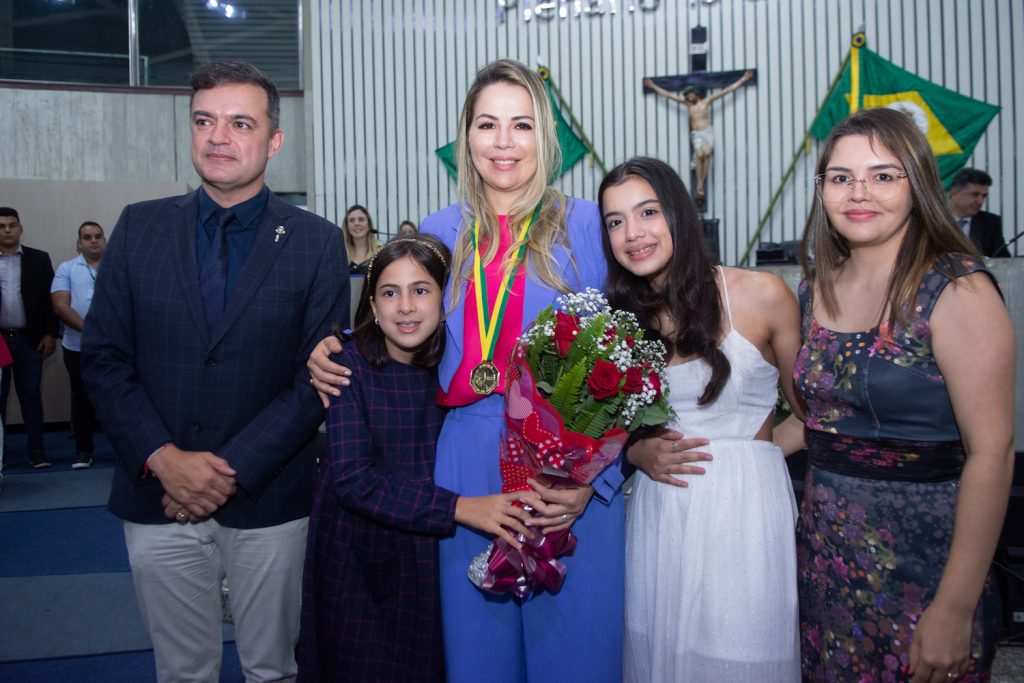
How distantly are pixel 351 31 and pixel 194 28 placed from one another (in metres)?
1.94

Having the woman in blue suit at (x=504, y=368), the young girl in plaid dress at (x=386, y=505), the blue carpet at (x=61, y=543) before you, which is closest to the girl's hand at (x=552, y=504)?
the woman in blue suit at (x=504, y=368)

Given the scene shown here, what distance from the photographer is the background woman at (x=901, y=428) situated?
1.50m

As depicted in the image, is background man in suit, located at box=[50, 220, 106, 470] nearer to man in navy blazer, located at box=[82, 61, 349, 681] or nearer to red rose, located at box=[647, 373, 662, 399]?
man in navy blazer, located at box=[82, 61, 349, 681]

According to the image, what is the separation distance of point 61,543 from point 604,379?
162 inches

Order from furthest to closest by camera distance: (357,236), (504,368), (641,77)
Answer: (641,77)
(357,236)
(504,368)

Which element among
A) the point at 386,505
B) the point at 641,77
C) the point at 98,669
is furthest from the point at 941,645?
the point at 641,77

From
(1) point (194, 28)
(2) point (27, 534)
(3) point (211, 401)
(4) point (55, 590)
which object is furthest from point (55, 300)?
(3) point (211, 401)

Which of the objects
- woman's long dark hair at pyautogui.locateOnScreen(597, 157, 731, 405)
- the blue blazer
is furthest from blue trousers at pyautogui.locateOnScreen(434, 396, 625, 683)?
woman's long dark hair at pyautogui.locateOnScreen(597, 157, 731, 405)

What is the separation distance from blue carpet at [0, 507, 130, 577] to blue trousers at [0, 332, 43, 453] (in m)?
1.47

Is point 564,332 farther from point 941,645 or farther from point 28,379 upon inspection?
point 28,379

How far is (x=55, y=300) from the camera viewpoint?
664 centimetres

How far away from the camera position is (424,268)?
1.91 metres

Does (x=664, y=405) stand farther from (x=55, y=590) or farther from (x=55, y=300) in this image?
(x=55, y=300)

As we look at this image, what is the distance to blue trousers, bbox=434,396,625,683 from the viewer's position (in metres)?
1.73
